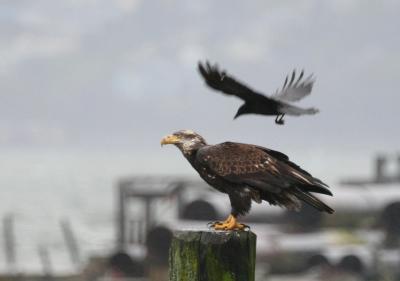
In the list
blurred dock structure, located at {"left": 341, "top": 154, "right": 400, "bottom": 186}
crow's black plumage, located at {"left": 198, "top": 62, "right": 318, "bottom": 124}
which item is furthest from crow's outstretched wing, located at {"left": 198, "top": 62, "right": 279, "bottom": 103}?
blurred dock structure, located at {"left": 341, "top": 154, "right": 400, "bottom": 186}

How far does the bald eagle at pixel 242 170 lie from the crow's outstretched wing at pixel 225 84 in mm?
484

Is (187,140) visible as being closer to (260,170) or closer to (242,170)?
(242,170)

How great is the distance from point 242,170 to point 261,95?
60 cm

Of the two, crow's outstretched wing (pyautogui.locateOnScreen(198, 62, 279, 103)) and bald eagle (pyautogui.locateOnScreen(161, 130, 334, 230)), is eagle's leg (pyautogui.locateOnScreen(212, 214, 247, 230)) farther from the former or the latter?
crow's outstretched wing (pyautogui.locateOnScreen(198, 62, 279, 103))

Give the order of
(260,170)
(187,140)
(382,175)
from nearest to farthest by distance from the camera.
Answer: (260,170) → (187,140) → (382,175)

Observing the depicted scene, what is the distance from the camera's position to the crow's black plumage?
5812 mm

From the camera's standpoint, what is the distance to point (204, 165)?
6.42m

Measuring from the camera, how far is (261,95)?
6.04m

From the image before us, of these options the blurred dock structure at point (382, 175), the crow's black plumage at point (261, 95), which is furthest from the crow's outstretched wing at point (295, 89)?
the blurred dock structure at point (382, 175)

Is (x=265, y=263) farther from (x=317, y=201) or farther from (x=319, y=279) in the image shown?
(x=317, y=201)

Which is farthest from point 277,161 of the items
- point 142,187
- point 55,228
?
point 55,228

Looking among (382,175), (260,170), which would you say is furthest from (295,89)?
(382,175)

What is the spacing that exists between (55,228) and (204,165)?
6538 cm

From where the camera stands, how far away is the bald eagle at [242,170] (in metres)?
6.26
